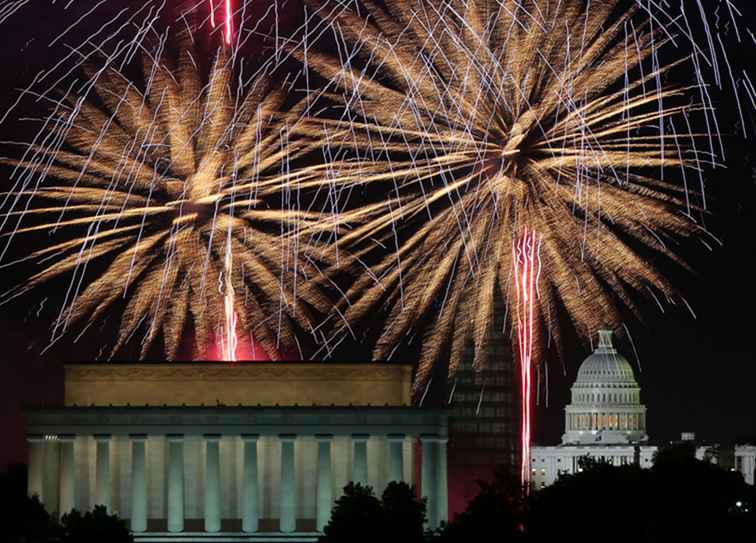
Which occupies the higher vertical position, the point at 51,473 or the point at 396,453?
the point at 396,453

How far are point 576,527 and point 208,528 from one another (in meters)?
33.3

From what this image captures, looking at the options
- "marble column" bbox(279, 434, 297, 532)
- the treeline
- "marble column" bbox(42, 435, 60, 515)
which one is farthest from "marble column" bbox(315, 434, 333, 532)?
"marble column" bbox(42, 435, 60, 515)

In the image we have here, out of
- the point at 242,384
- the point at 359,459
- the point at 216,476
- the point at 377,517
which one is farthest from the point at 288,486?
the point at 377,517

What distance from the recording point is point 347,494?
162000mm

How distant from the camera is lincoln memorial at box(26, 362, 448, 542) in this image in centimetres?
17250

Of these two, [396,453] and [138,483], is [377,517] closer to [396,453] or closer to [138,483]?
[396,453]

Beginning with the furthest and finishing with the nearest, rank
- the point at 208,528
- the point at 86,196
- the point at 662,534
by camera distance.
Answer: the point at 208,528, the point at 662,534, the point at 86,196

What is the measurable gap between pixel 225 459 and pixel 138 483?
6015 mm

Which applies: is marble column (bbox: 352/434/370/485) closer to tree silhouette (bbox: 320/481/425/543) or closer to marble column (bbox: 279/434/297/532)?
marble column (bbox: 279/434/297/532)

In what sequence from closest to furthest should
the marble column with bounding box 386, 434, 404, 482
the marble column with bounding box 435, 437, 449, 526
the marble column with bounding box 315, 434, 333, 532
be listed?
the marble column with bounding box 315, 434, 333, 532, the marble column with bounding box 435, 437, 449, 526, the marble column with bounding box 386, 434, 404, 482

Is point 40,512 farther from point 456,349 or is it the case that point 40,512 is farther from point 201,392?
point 456,349

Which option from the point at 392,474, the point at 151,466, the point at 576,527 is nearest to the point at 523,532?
the point at 576,527

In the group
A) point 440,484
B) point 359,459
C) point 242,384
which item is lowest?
point 440,484

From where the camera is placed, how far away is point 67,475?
173m
